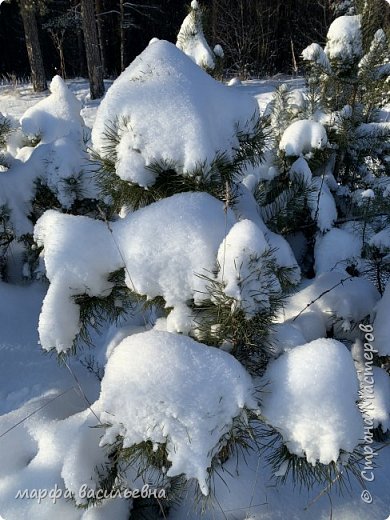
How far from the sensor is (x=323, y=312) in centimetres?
152

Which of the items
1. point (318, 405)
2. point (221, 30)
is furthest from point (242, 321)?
point (221, 30)

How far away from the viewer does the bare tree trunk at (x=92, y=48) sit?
7.90 m

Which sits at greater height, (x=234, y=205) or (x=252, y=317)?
(x=234, y=205)

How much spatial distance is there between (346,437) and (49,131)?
3.39 meters

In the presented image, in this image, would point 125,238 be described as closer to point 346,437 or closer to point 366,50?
point 346,437

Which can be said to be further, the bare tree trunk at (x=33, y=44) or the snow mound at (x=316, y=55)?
the bare tree trunk at (x=33, y=44)

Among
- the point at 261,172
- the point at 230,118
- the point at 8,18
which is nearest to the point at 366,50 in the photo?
the point at 261,172

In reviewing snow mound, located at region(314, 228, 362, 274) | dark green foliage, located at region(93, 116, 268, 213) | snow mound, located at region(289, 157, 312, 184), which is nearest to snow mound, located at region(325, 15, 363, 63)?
snow mound, located at region(289, 157, 312, 184)

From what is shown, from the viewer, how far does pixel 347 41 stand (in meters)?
2.52

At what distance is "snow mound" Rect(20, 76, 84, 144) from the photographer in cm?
340

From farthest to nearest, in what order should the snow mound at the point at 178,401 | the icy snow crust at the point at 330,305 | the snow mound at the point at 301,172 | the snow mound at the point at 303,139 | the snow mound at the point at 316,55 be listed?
the snow mound at the point at 316,55
the snow mound at the point at 303,139
the snow mound at the point at 301,172
the icy snow crust at the point at 330,305
the snow mound at the point at 178,401

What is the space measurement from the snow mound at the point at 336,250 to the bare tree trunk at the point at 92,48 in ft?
25.7

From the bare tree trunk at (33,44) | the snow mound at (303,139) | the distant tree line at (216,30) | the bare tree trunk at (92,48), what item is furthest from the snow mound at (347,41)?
the distant tree line at (216,30)

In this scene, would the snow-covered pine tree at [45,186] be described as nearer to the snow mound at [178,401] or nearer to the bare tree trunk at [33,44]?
the snow mound at [178,401]
